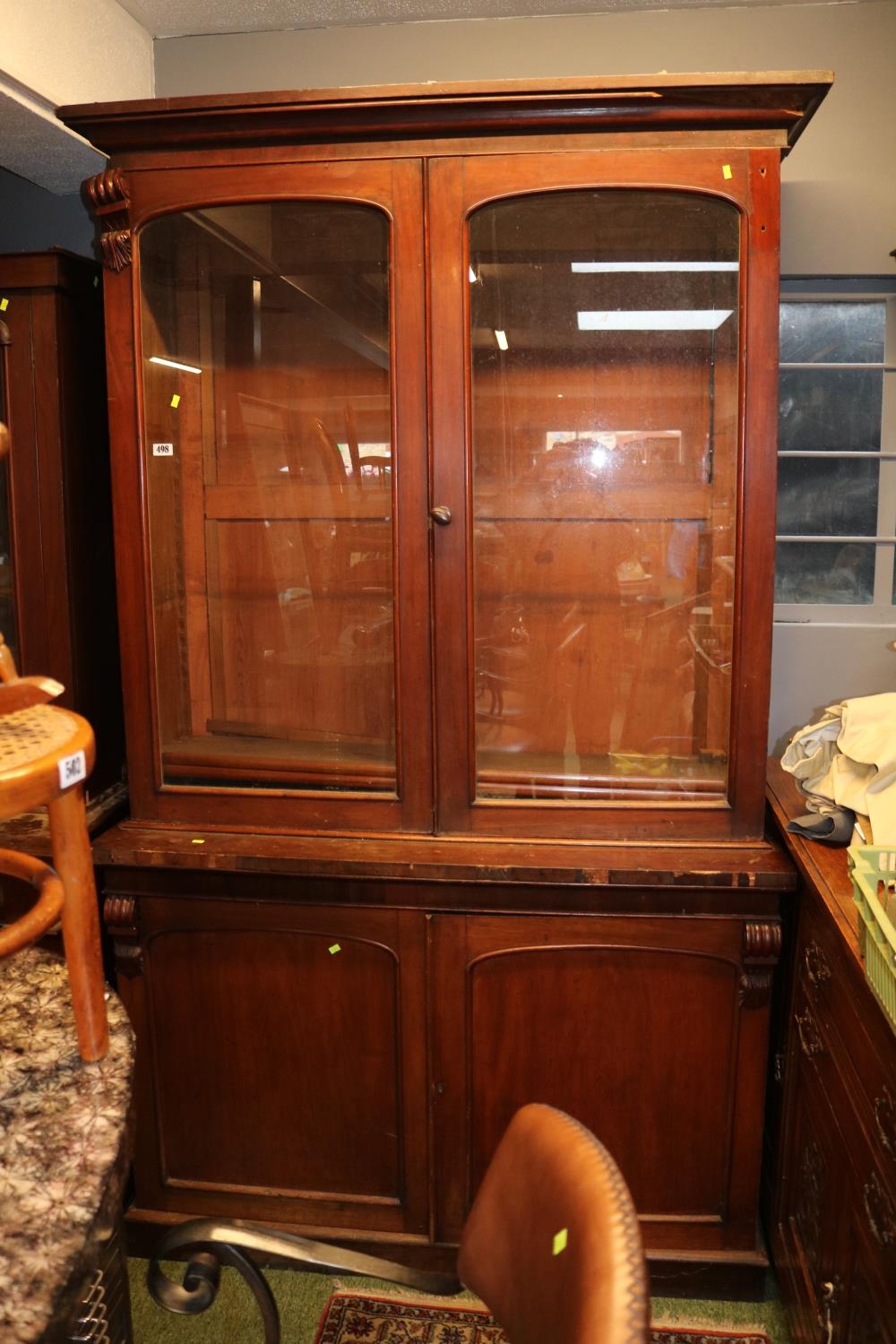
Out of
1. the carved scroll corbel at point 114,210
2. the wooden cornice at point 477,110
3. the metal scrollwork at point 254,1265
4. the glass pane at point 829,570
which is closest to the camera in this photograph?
the metal scrollwork at point 254,1265

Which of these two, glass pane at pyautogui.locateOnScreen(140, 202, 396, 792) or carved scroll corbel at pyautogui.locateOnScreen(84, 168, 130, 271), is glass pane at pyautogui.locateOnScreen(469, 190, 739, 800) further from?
carved scroll corbel at pyautogui.locateOnScreen(84, 168, 130, 271)

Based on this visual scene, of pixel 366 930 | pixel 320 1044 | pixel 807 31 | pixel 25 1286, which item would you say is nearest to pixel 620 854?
pixel 366 930

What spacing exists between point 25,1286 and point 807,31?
245 cm

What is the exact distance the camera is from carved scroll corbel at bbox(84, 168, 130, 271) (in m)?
1.65

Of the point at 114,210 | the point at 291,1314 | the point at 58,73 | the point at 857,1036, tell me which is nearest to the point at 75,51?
the point at 58,73

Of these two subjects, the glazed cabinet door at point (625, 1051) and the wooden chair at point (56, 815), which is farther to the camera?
the glazed cabinet door at point (625, 1051)

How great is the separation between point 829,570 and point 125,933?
5.41ft

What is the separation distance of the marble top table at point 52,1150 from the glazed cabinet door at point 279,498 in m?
0.73

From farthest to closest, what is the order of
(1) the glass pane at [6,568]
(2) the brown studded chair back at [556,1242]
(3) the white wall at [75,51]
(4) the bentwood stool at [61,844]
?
(1) the glass pane at [6,568]
(3) the white wall at [75,51]
(4) the bentwood stool at [61,844]
(2) the brown studded chair back at [556,1242]

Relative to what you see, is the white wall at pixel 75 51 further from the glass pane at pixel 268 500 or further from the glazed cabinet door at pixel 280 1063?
the glazed cabinet door at pixel 280 1063

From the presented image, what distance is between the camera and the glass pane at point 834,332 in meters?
2.11

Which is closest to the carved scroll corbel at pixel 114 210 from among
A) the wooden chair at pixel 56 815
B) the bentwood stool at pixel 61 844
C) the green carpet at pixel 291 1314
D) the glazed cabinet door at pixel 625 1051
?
the wooden chair at pixel 56 815

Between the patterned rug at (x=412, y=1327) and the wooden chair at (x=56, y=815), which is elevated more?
the wooden chair at (x=56, y=815)

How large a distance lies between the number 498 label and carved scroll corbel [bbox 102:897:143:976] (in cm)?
97
